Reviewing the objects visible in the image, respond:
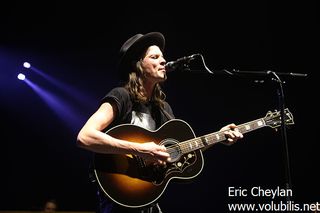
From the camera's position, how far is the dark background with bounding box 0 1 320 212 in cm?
675

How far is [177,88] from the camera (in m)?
7.36

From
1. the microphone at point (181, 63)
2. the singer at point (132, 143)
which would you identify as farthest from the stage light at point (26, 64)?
the microphone at point (181, 63)

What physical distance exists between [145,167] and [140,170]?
1.6 inches

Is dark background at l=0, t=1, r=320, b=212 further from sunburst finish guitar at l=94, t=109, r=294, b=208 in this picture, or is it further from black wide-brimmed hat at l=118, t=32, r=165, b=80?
sunburst finish guitar at l=94, t=109, r=294, b=208

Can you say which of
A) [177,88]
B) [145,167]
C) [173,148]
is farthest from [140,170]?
[177,88]

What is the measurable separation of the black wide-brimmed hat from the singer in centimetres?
1

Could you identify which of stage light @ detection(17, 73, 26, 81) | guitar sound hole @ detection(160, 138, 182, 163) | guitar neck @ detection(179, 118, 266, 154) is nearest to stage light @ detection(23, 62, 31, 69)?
stage light @ detection(17, 73, 26, 81)

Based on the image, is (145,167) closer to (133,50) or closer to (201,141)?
(201,141)

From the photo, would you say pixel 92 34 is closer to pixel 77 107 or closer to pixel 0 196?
pixel 77 107

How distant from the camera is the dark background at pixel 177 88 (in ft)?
22.2

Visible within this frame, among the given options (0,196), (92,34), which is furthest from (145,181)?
(0,196)

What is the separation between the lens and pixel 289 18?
658 cm

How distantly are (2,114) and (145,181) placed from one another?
6.02 m

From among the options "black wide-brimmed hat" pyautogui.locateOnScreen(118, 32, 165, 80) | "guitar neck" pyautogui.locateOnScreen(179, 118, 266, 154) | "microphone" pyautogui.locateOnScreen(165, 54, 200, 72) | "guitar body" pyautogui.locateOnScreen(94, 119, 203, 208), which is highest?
"black wide-brimmed hat" pyautogui.locateOnScreen(118, 32, 165, 80)
